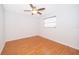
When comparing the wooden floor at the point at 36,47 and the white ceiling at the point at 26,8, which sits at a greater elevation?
the white ceiling at the point at 26,8

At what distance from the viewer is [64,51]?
1.77 metres

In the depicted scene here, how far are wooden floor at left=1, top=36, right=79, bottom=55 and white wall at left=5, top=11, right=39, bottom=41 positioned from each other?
0.29ft

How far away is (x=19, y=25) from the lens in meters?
1.81

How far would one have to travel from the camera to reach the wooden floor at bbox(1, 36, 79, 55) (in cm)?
173

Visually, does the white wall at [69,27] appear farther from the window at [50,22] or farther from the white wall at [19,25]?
the white wall at [19,25]

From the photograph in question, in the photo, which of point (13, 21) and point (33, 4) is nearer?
point (33, 4)

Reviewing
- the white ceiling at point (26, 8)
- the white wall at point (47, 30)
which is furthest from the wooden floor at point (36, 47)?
the white ceiling at point (26, 8)

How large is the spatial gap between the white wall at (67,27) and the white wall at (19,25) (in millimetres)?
140

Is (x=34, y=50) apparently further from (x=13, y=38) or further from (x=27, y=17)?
(x=27, y=17)

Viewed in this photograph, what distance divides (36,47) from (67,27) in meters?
0.56

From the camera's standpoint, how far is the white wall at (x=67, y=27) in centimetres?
179
